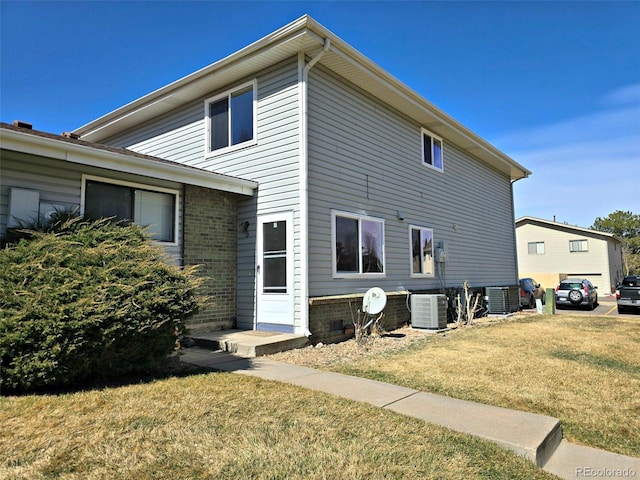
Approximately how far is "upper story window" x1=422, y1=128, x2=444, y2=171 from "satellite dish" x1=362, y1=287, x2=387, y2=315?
18.5 ft

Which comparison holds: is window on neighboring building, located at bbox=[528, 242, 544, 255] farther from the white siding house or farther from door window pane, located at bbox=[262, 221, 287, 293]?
door window pane, located at bbox=[262, 221, 287, 293]

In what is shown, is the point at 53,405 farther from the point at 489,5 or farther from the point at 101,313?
the point at 489,5

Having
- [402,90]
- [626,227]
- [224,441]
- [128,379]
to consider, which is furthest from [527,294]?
[626,227]

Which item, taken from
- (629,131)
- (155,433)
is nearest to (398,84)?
(155,433)

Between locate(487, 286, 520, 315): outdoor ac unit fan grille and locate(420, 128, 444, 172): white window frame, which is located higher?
locate(420, 128, 444, 172): white window frame

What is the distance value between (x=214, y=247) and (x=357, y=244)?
3285mm

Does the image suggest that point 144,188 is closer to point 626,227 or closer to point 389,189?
point 389,189

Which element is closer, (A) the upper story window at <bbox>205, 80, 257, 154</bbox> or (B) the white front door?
(B) the white front door

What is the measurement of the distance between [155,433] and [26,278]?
2.61 m

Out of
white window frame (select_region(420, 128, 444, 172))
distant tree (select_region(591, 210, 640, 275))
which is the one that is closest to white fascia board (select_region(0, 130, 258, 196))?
white window frame (select_region(420, 128, 444, 172))

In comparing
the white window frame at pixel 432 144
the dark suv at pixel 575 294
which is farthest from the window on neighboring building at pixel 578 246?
the white window frame at pixel 432 144

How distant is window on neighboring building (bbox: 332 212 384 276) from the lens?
9.16 m

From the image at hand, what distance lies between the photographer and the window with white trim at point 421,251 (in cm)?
1185

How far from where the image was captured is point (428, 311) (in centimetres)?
1057
